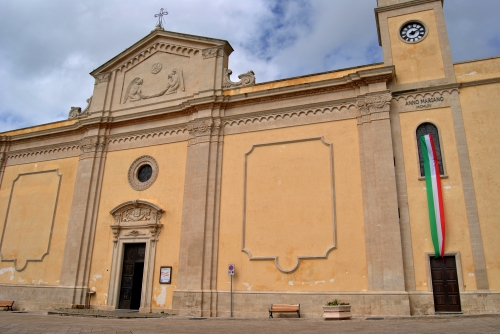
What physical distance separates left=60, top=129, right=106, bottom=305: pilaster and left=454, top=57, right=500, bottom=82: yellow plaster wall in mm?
17479

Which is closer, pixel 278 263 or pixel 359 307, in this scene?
pixel 359 307

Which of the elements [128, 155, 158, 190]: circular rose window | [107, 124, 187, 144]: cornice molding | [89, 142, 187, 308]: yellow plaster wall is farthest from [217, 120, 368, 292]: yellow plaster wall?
[128, 155, 158, 190]: circular rose window

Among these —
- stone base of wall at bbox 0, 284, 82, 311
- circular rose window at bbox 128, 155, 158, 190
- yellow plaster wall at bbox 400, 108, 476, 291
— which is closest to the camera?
yellow plaster wall at bbox 400, 108, 476, 291

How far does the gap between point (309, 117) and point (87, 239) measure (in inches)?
486

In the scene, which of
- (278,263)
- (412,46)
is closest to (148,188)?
(278,263)

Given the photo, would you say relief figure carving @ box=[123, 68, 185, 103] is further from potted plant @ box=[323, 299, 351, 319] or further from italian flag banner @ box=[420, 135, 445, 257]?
potted plant @ box=[323, 299, 351, 319]

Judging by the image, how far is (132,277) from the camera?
19.8m

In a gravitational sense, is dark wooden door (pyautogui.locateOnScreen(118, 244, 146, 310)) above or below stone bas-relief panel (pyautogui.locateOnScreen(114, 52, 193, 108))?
below

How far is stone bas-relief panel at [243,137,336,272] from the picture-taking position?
17016 mm

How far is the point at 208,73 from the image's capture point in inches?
838

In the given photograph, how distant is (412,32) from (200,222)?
12480 millimetres

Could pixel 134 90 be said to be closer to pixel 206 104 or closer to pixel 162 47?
pixel 162 47

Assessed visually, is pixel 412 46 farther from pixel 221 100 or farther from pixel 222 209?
pixel 222 209

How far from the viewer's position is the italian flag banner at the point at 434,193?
50.2 ft
